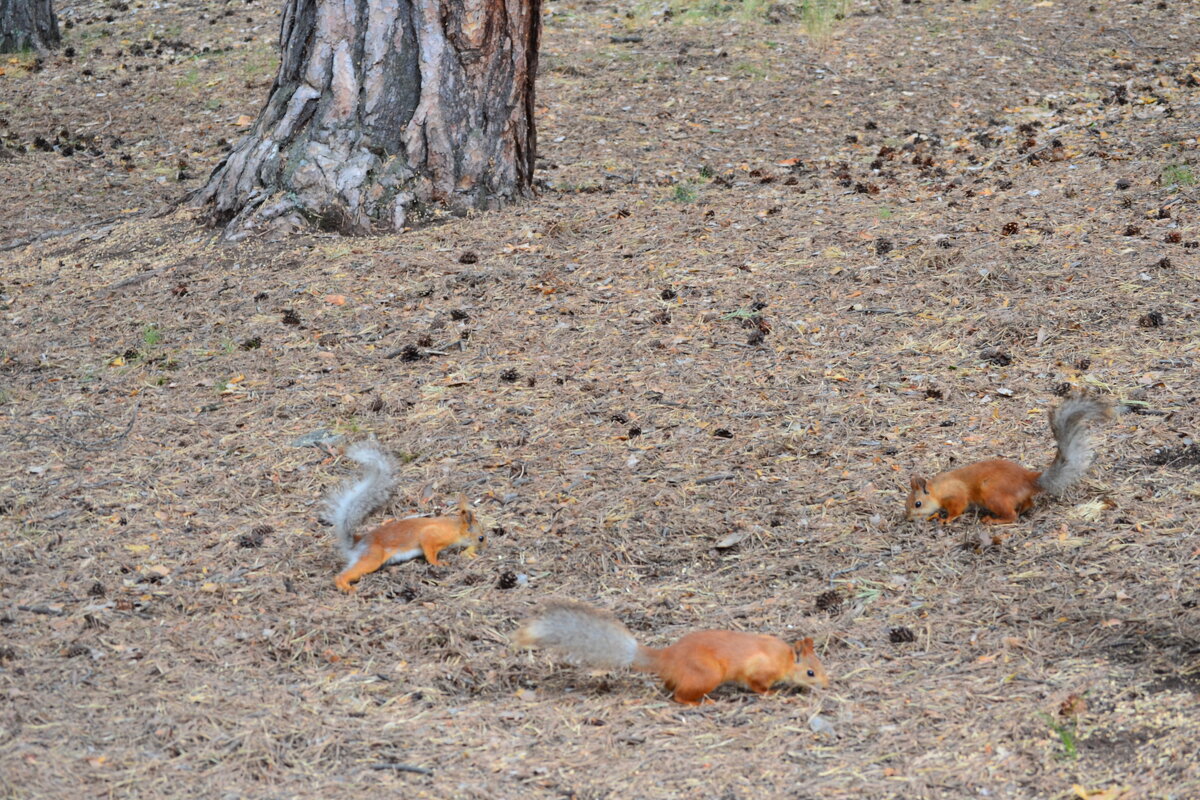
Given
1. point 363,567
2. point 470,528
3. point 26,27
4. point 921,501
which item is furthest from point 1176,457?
point 26,27

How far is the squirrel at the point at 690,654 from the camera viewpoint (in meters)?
3.12

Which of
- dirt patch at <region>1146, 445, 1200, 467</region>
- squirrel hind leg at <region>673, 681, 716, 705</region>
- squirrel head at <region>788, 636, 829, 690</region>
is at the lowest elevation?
squirrel hind leg at <region>673, 681, 716, 705</region>

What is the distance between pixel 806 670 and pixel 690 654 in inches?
12.7

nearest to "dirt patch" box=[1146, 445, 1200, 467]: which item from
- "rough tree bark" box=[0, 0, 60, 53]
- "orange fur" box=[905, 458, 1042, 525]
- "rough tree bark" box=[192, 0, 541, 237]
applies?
"orange fur" box=[905, 458, 1042, 525]

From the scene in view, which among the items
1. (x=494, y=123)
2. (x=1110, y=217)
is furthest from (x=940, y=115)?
(x=494, y=123)

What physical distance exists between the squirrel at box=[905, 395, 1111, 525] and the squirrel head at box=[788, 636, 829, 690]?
98 centimetres

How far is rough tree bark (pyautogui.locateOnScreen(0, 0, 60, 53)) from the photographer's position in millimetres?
11492

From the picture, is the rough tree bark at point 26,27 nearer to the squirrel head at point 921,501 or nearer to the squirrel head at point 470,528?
the squirrel head at point 470,528

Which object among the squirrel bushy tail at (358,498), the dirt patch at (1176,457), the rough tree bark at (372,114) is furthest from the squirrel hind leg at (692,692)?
the rough tree bark at (372,114)

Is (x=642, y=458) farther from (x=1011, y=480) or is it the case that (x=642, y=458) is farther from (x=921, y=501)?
(x=1011, y=480)

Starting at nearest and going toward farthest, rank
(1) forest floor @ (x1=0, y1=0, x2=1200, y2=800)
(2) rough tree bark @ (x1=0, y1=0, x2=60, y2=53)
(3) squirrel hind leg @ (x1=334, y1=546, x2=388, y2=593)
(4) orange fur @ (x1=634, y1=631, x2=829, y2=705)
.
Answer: (1) forest floor @ (x1=0, y1=0, x2=1200, y2=800), (4) orange fur @ (x1=634, y1=631, x2=829, y2=705), (3) squirrel hind leg @ (x1=334, y1=546, x2=388, y2=593), (2) rough tree bark @ (x1=0, y1=0, x2=60, y2=53)

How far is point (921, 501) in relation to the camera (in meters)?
3.95

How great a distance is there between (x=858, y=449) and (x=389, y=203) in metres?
3.40

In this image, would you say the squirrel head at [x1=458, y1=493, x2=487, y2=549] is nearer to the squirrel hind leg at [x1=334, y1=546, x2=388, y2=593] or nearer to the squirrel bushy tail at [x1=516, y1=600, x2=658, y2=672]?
the squirrel hind leg at [x1=334, y1=546, x2=388, y2=593]
